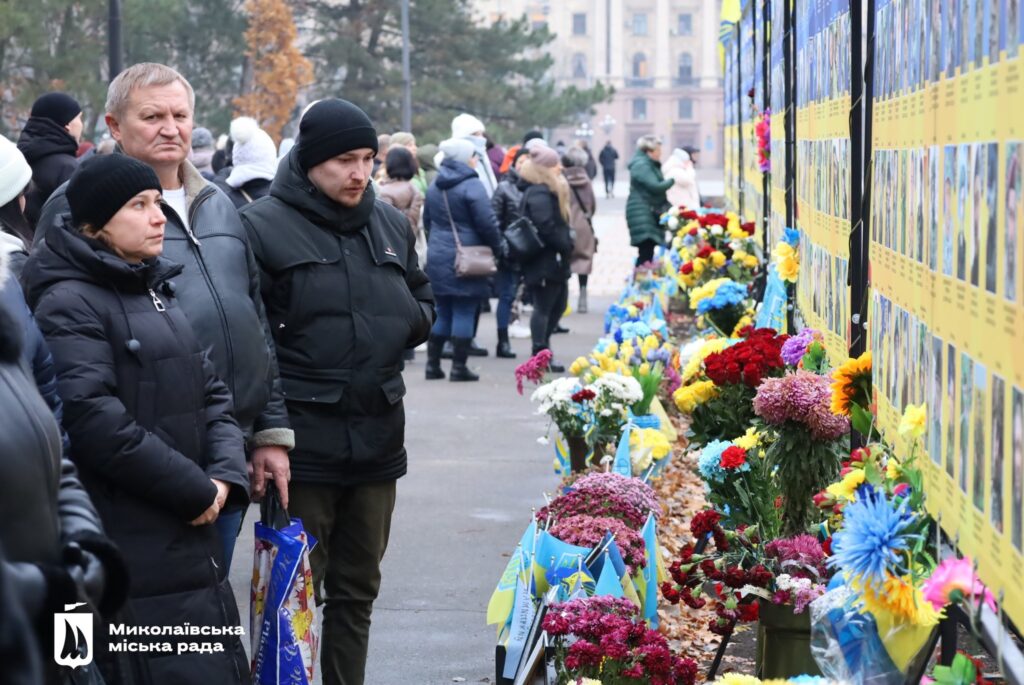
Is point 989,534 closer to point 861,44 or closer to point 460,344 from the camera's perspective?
point 861,44

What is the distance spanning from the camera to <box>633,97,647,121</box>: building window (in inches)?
4875

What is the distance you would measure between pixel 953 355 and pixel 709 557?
1934 mm

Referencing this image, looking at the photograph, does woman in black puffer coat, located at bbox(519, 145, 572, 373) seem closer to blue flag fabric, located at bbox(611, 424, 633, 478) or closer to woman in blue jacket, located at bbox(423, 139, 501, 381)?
woman in blue jacket, located at bbox(423, 139, 501, 381)

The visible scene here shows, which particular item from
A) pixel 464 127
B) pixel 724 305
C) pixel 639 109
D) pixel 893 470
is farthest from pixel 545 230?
pixel 639 109

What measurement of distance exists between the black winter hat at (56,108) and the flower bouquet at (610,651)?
4.62 meters

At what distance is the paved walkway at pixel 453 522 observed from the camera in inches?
251

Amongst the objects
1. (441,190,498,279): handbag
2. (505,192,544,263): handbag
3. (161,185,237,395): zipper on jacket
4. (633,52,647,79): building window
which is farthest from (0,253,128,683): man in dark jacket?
(633,52,647,79): building window

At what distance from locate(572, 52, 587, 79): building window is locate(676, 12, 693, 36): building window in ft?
22.7

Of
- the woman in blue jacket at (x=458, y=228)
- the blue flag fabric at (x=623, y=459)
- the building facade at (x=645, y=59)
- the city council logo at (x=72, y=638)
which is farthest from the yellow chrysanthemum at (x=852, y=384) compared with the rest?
the building facade at (x=645, y=59)

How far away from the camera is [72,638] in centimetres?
309

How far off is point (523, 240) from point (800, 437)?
8166 mm

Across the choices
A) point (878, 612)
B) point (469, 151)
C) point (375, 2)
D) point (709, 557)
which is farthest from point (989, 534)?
point (375, 2)

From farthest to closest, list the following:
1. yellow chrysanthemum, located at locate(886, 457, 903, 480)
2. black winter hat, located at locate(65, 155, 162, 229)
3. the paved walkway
→ the paved walkway → black winter hat, located at locate(65, 155, 162, 229) → yellow chrysanthemum, located at locate(886, 457, 903, 480)

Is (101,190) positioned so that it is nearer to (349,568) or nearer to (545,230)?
(349,568)
